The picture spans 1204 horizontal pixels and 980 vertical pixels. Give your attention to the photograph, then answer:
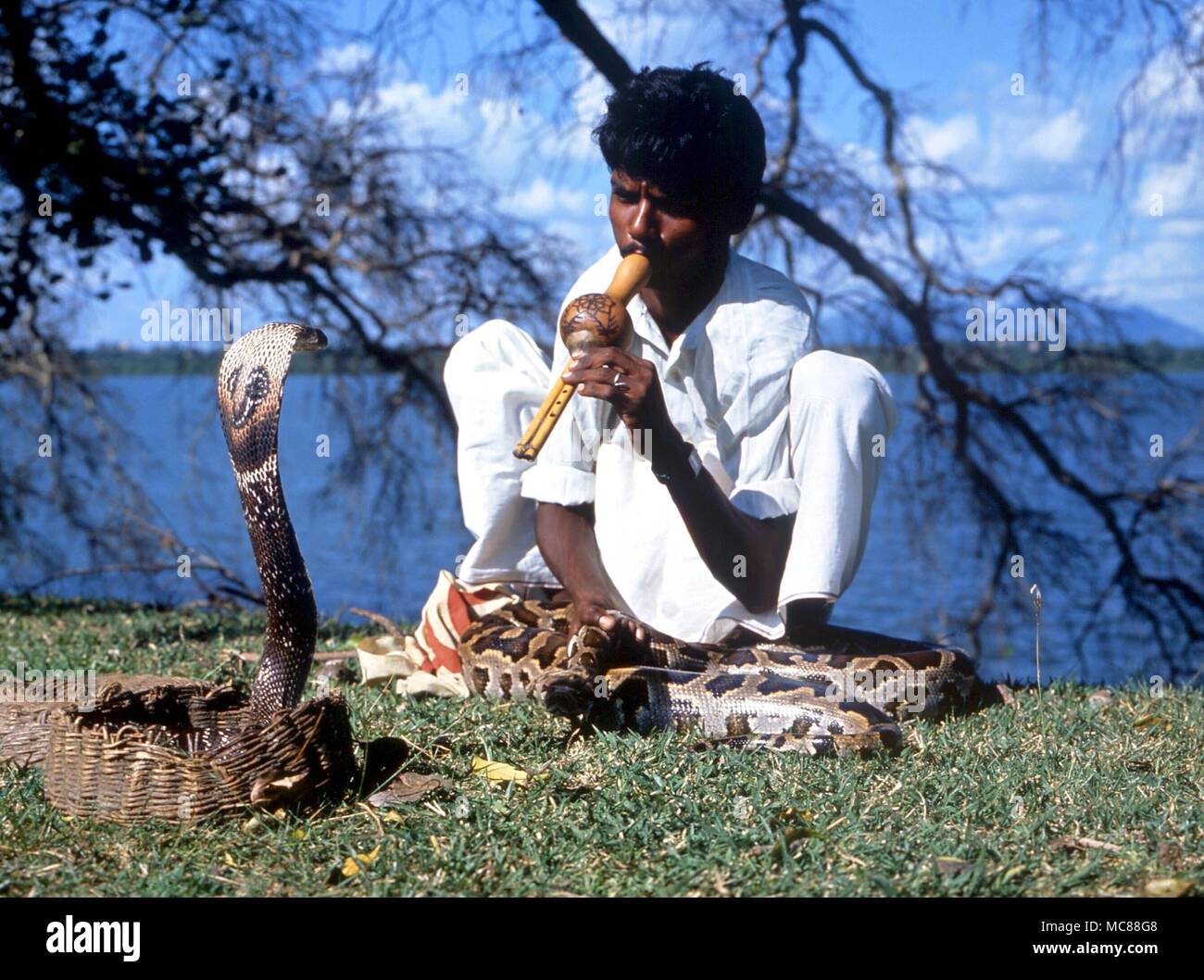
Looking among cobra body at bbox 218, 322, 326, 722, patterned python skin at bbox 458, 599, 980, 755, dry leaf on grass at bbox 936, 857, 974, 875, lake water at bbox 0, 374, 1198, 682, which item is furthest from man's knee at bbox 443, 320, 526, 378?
lake water at bbox 0, 374, 1198, 682

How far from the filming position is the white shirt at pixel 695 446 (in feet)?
16.4

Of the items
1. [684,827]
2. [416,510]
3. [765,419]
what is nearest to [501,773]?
[684,827]

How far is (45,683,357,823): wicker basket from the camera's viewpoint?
348 cm

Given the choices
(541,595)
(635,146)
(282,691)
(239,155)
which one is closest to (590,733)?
(282,691)

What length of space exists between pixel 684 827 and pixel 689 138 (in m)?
2.55

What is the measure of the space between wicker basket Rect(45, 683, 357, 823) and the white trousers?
190 cm

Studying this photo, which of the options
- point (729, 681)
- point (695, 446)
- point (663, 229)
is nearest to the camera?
point (729, 681)

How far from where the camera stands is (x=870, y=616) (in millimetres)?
18188

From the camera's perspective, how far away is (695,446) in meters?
5.10

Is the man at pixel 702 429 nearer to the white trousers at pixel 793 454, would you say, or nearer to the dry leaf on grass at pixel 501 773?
the white trousers at pixel 793 454

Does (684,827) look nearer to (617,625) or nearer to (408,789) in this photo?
(408,789)

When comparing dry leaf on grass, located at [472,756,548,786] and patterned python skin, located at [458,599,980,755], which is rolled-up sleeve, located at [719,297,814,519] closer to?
patterned python skin, located at [458,599,980,755]

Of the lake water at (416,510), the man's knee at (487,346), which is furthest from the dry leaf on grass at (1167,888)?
the lake water at (416,510)

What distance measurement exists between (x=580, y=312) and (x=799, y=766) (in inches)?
69.7
